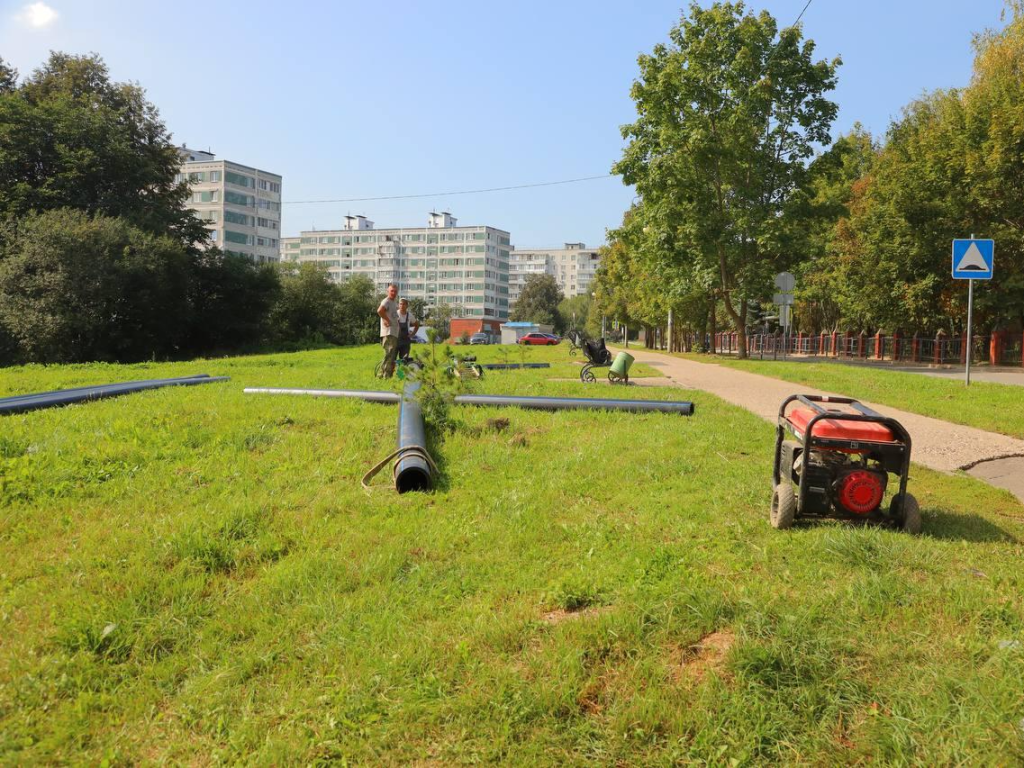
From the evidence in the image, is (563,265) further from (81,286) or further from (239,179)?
(81,286)

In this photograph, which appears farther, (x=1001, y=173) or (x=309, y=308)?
(x=309, y=308)

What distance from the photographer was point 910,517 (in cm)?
439

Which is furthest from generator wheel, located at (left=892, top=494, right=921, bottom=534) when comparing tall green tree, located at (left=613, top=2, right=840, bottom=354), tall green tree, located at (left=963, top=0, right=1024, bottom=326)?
tall green tree, located at (left=963, top=0, right=1024, bottom=326)

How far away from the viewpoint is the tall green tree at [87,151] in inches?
1430

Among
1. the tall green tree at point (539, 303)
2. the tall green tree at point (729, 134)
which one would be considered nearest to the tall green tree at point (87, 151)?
the tall green tree at point (729, 134)

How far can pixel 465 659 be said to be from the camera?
3.12 m

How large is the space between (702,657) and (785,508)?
1622 mm

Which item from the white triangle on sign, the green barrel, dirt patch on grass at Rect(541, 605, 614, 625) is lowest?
dirt patch on grass at Rect(541, 605, 614, 625)

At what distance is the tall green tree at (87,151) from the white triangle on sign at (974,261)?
35.9 meters

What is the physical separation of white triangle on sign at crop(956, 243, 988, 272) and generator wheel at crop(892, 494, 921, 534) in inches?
437

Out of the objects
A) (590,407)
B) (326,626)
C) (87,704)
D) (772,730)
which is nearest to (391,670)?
(326,626)

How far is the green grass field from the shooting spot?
8.73 ft

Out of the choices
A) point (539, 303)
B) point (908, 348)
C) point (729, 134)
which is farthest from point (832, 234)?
point (539, 303)

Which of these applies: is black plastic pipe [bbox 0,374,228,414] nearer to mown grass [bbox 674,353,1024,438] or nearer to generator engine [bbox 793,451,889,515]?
generator engine [bbox 793,451,889,515]
